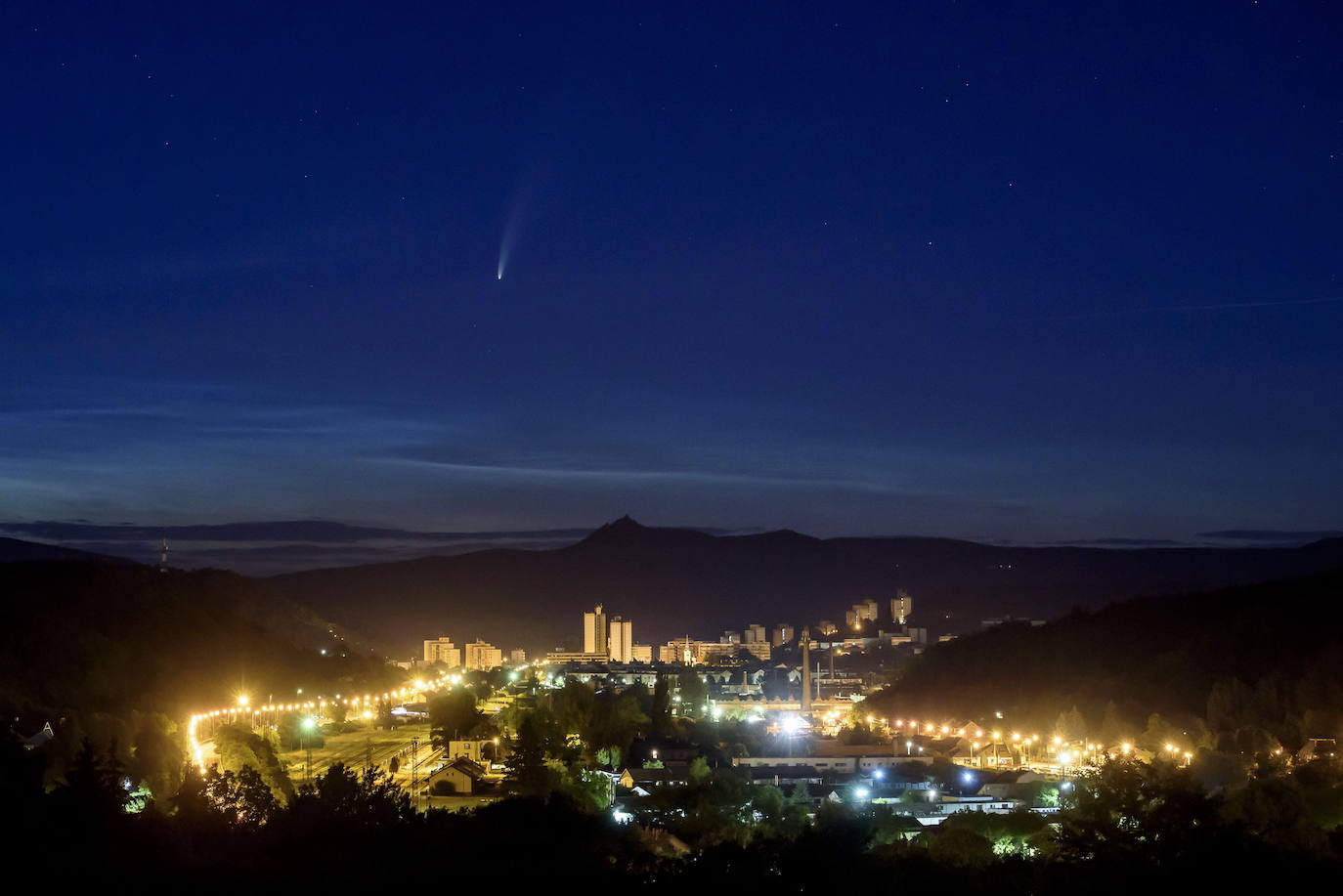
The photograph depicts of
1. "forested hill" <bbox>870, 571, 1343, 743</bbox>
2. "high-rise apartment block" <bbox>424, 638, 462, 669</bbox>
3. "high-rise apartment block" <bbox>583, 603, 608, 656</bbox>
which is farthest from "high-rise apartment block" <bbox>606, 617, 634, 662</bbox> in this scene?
"forested hill" <bbox>870, 571, 1343, 743</bbox>

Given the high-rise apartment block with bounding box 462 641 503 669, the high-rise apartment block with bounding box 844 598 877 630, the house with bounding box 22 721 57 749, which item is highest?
the house with bounding box 22 721 57 749

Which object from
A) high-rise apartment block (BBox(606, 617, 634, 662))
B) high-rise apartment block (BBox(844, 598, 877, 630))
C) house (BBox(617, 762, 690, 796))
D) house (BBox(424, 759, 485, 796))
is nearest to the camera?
house (BBox(424, 759, 485, 796))

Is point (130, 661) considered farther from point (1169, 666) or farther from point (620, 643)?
point (620, 643)

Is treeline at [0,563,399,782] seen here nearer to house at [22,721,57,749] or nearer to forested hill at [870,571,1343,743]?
house at [22,721,57,749]

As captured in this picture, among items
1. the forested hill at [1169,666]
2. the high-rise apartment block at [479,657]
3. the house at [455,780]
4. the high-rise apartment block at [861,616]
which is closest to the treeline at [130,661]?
the house at [455,780]

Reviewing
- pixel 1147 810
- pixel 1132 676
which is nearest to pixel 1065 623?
pixel 1132 676

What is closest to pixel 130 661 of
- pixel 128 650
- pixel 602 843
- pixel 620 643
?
pixel 128 650

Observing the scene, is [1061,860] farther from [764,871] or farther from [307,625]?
[307,625]

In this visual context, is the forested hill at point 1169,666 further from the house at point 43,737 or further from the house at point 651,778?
the house at point 43,737
